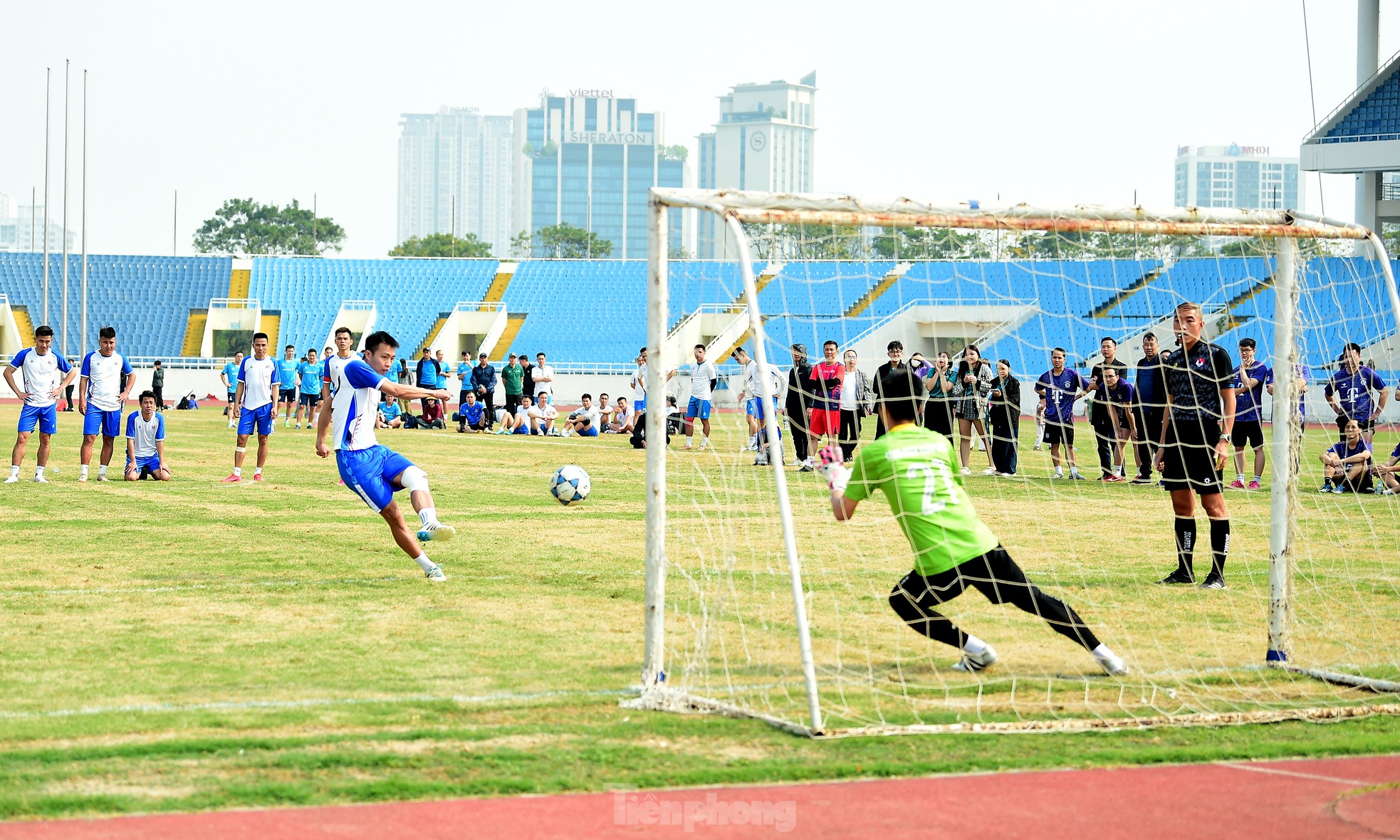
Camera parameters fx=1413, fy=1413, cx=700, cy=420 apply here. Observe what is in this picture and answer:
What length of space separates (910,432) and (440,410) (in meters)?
22.8

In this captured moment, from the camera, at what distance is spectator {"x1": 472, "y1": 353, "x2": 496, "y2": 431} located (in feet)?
92.8

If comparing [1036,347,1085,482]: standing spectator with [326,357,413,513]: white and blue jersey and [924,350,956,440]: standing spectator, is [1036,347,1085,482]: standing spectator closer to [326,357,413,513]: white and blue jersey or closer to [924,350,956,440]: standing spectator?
[924,350,956,440]: standing spectator

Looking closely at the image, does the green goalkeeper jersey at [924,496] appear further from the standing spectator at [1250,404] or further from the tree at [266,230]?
the tree at [266,230]

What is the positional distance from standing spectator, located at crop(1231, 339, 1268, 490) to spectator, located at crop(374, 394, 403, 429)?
16729mm

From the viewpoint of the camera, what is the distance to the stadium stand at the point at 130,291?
53000 mm

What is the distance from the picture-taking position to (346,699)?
6.02m

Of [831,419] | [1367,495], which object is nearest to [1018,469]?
[831,419]

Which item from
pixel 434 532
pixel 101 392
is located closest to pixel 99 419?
pixel 101 392

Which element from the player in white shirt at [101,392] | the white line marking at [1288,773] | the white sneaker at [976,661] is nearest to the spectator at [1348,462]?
the white sneaker at [976,661]

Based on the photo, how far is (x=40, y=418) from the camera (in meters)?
15.8

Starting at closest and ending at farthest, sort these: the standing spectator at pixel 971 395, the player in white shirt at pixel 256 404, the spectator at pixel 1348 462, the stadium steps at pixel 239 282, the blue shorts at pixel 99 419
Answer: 1. the spectator at pixel 1348 462
2. the blue shorts at pixel 99 419
3. the player in white shirt at pixel 256 404
4. the standing spectator at pixel 971 395
5. the stadium steps at pixel 239 282

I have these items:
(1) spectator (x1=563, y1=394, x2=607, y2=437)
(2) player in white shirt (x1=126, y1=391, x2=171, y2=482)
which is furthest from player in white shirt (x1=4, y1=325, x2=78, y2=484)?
(1) spectator (x1=563, y1=394, x2=607, y2=437)

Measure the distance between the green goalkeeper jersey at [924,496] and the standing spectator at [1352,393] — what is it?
29.5ft

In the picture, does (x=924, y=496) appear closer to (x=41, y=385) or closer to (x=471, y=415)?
(x=41, y=385)
